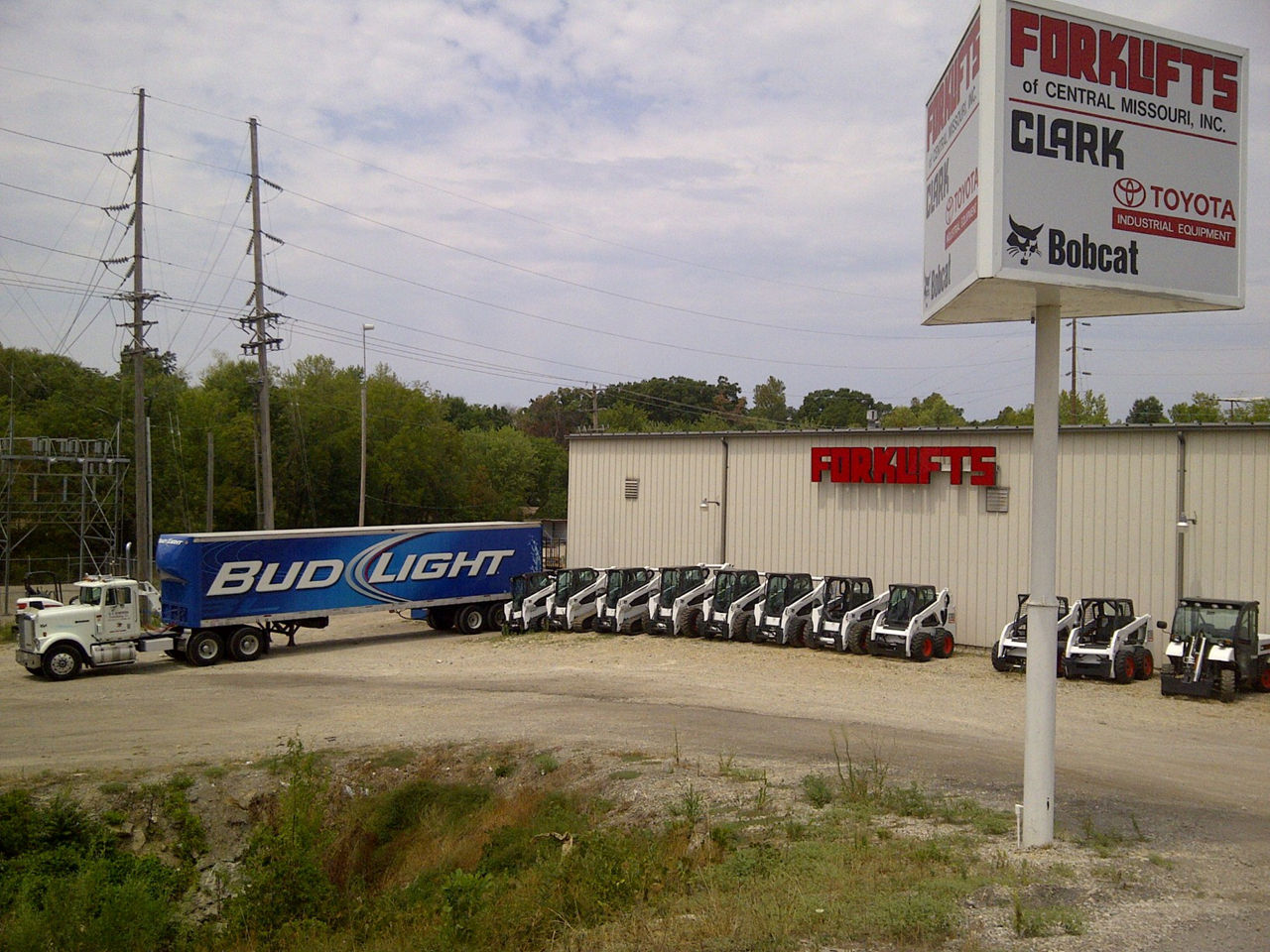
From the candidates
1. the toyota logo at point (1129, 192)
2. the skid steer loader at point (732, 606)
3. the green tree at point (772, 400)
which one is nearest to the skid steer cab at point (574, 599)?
the skid steer loader at point (732, 606)

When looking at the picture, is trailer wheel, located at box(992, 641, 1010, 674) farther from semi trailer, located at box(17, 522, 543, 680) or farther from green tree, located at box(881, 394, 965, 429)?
green tree, located at box(881, 394, 965, 429)

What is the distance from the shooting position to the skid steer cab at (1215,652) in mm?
20234

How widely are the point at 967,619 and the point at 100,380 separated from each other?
186 feet

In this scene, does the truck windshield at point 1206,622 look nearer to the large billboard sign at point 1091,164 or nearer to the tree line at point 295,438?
the large billboard sign at point 1091,164

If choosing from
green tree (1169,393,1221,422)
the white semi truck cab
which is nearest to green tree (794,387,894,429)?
green tree (1169,393,1221,422)

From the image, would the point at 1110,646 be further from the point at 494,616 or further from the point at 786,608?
the point at 494,616

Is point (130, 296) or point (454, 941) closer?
point (454, 941)

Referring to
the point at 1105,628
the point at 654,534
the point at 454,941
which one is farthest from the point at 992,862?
the point at 654,534

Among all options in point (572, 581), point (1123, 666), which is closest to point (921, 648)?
point (1123, 666)

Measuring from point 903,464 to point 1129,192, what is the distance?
2061cm

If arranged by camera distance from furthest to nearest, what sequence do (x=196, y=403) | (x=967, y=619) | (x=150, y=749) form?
(x=196, y=403)
(x=967, y=619)
(x=150, y=749)

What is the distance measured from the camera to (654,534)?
34.6 meters

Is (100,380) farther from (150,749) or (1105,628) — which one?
(1105,628)

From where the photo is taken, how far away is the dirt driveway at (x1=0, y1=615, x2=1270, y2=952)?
12187 millimetres
